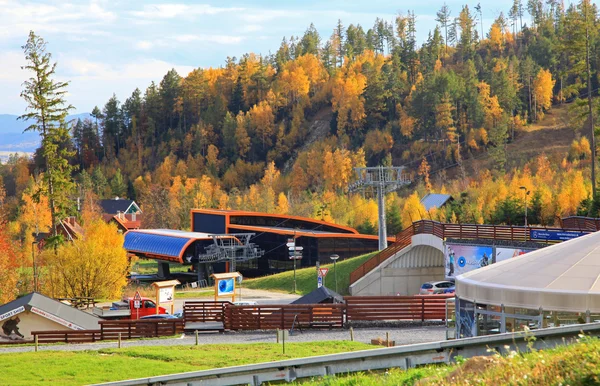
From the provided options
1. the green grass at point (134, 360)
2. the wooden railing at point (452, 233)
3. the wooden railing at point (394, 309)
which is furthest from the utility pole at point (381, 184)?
the green grass at point (134, 360)

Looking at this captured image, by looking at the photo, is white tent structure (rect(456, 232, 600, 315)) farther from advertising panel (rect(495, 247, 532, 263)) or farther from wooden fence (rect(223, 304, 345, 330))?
advertising panel (rect(495, 247, 532, 263))

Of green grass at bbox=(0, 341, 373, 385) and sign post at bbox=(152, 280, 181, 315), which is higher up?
sign post at bbox=(152, 280, 181, 315)

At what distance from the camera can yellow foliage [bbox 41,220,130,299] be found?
55281 millimetres

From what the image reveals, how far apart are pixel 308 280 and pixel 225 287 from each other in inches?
872

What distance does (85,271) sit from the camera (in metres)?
55.7

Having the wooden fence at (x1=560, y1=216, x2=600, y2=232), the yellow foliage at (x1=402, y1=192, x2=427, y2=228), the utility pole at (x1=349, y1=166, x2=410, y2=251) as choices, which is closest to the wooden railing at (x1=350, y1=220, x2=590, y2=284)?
the wooden fence at (x1=560, y1=216, x2=600, y2=232)

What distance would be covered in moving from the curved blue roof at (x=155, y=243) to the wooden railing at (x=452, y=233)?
2501cm

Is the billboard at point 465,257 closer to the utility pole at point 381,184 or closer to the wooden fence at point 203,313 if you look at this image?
the utility pole at point 381,184

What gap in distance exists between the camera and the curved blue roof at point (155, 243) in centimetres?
7589

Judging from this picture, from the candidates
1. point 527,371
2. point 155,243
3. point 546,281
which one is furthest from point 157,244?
point 527,371

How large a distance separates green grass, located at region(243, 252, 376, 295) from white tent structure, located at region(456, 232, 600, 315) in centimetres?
3069

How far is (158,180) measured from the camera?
15888 centimetres

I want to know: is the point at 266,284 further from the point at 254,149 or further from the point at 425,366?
the point at 254,149

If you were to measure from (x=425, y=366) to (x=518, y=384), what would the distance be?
4.20 metres
